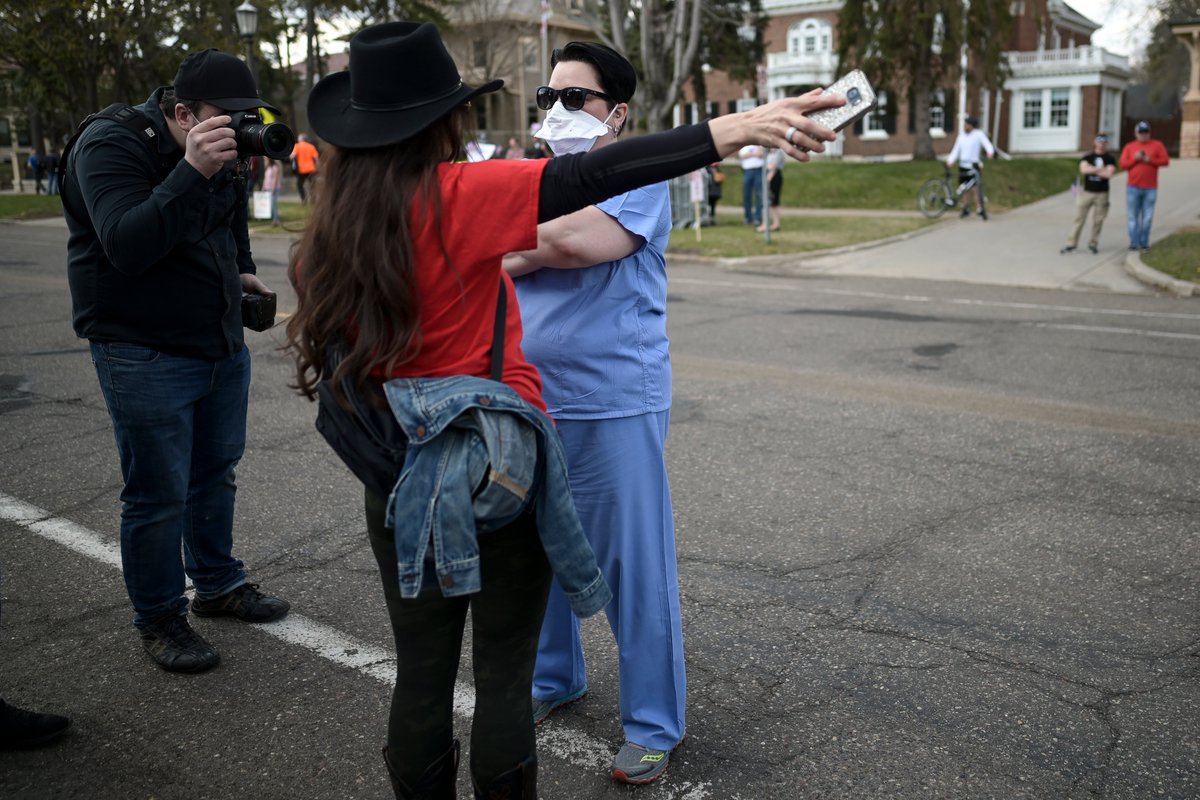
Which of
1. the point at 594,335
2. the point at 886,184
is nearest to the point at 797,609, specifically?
the point at 594,335

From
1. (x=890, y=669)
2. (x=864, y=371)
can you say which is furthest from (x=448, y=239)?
(x=864, y=371)

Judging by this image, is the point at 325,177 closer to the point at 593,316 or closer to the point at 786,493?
the point at 593,316

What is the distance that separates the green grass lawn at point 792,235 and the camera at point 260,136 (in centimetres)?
1400

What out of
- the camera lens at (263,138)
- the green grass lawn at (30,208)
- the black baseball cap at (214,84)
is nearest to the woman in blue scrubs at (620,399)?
the camera lens at (263,138)

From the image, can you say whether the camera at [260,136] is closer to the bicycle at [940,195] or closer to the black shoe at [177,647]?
the black shoe at [177,647]

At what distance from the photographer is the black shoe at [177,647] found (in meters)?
3.53

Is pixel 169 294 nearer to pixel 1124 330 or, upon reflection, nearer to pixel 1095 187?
pixel 1124 330

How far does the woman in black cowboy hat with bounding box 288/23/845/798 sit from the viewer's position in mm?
2010

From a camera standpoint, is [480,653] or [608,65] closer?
[480,653]

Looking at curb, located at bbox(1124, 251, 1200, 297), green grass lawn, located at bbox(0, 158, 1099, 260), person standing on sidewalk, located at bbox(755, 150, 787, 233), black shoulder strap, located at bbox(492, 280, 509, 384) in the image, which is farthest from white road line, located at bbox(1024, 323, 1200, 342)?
person standing on sidewalk, located at bbox(755, 150, 787, 233)

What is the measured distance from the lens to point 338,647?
12.1 feet

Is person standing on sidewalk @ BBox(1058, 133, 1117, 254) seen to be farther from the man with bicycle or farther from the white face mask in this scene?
the white face mask

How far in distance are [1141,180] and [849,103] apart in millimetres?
15009

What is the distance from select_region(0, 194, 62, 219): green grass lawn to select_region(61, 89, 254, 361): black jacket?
83.7 ft
